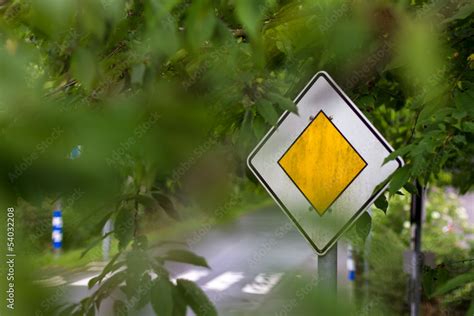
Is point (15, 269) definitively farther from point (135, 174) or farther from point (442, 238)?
point (442, 238)

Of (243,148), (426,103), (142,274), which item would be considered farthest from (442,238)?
(142,274)

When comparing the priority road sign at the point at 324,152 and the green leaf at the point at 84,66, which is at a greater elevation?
the green leaf at the point at 84,66

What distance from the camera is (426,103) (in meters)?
1.48

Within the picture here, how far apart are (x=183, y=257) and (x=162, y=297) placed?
0.20 feet

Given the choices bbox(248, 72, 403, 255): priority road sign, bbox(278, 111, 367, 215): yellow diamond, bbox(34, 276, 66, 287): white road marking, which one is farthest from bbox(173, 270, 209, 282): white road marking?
bbox(278, 111, 367, 215): yellow diamond

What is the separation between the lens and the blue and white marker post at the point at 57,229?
0.55 metres

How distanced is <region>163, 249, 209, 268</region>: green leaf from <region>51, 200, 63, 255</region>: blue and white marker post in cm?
11

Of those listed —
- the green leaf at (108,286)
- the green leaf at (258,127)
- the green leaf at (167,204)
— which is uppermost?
the green leaf at (258,127)

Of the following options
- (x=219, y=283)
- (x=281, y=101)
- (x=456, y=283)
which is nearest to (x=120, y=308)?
(x=219, y=283)

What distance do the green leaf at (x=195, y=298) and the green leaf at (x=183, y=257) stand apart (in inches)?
2.0

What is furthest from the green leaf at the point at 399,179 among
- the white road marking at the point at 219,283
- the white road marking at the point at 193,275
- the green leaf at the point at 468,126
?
the white road marking at the point at 193,275

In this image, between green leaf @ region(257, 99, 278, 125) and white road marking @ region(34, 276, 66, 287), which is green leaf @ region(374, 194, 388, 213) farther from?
white road marking @ region(34, 276, 66, 287)

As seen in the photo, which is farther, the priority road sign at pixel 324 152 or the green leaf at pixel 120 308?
the priority road sign at pixel 324 152

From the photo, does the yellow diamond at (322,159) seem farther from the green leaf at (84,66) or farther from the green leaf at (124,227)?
the green leaf at (84,66)
